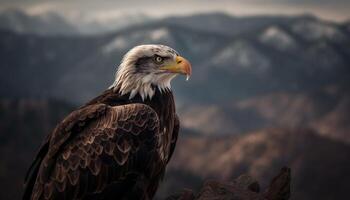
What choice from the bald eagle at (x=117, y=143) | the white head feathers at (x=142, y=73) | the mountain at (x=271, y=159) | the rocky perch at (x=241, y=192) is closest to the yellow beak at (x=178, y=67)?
the bald eagle at (x=117, y=143)

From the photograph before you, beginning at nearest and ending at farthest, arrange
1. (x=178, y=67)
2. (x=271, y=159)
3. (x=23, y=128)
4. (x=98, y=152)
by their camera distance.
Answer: (x=98, y=152), (x=178, y=67), (x=271, y=159), (x=23, y=128)

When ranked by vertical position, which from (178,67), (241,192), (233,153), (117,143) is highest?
(178,67)

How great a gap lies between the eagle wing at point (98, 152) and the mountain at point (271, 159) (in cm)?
9020

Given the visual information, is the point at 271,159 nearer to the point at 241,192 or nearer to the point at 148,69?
the point at 241,192

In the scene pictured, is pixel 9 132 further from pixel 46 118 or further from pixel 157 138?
pixel 157 138

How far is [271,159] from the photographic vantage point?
117 m

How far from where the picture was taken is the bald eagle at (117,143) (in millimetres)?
9242

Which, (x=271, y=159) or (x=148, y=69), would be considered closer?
(x=148, y=69)

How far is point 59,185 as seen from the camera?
9195 millimetres

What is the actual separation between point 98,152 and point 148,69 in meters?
1.87

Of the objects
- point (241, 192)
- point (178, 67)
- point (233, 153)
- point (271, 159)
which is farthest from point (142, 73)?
point (233, 153)

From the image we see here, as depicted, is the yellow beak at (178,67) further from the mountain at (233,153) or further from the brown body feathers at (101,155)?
the mountain at (233,153)

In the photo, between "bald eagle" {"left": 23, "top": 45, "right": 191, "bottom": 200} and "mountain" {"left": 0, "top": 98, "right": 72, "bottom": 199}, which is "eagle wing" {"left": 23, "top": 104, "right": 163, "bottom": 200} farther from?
"mountain" {"left": 0, "top": 98, "right": 72, "bottom": 199}

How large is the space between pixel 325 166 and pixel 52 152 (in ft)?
366
